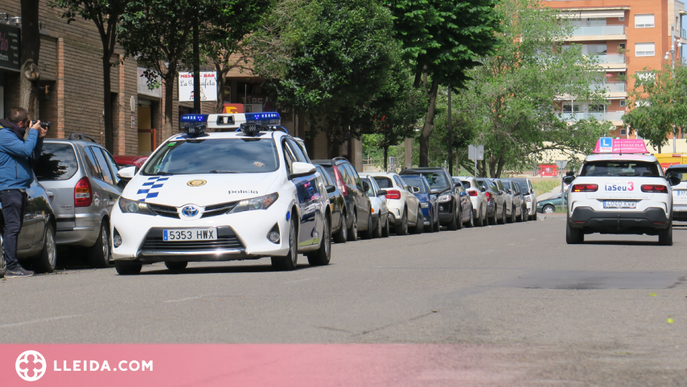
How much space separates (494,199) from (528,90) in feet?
88.8

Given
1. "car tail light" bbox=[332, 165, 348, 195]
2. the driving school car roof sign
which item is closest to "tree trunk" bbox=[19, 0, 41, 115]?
"car tail light" bbox=[332, 165, 348, 195]

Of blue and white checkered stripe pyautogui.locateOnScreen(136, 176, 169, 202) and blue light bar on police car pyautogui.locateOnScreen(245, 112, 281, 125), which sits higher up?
blue light bar on police car pyautogui.locateOnScreen(245, 112, 281, 125)

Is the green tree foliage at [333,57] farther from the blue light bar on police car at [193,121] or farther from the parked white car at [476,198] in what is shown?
the blue light bar on police car at [193,121]

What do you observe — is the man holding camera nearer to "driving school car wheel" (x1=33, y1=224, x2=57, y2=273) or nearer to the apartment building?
"driving school car wheel" (x1=33, y1=224, x2=57, y2=273)

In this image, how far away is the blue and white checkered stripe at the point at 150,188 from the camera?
468 inches

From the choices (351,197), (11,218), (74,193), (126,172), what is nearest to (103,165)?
(74,193)

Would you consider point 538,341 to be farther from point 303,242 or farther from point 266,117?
point 266,117

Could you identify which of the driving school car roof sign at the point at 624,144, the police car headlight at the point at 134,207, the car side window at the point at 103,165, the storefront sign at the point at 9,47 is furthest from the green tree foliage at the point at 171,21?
the police car headlight at the point at 134,207

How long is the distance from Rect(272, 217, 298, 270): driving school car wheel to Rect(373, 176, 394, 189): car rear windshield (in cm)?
1376

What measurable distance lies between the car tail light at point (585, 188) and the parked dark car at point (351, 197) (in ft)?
15.4

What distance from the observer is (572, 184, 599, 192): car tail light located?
19.7 meters

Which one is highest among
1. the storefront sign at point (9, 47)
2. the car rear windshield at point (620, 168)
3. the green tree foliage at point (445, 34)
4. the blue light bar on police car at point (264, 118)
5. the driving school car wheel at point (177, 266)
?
the green tree foliage at point (445, 34)

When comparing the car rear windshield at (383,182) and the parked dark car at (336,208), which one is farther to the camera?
the car rear windshield at (383,182)

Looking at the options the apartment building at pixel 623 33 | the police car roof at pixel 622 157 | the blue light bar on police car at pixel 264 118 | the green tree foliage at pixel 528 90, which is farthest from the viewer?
the apartment building at pixel 623 33
